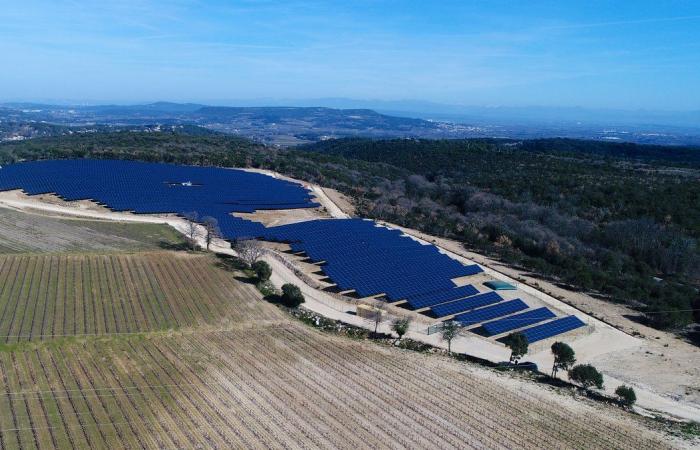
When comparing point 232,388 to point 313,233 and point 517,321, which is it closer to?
point 517,321

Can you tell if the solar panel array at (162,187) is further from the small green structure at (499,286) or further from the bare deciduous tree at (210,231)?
the small green structure at (499,286)

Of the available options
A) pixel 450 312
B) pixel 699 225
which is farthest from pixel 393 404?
pixel 699 225

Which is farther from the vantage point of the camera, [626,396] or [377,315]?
[377,315]

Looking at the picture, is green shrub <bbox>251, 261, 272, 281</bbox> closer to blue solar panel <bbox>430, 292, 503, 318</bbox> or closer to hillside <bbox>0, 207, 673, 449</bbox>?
hillside <bbox>0, 207, 673, 449</bbox>

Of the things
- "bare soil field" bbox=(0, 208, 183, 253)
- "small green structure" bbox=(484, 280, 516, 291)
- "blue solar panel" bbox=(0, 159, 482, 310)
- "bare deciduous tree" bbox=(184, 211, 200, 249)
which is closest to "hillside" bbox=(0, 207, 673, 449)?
"bare soil field" bbox=(0, 208, 183, 253)

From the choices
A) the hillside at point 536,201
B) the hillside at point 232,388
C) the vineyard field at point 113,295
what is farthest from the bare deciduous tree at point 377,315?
the hillside at point 536,201

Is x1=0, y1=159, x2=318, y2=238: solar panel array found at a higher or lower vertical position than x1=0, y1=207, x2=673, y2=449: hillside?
higher

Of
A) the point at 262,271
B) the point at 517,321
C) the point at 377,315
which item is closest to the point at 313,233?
the point at 262,271
